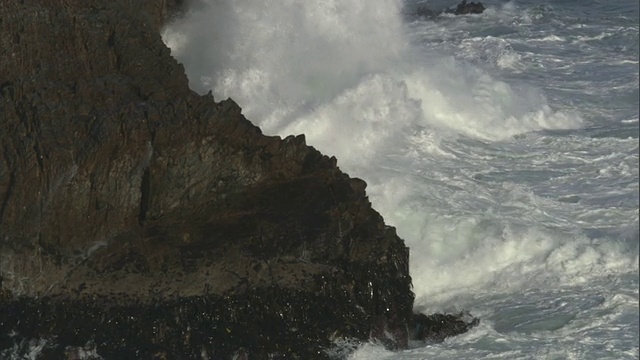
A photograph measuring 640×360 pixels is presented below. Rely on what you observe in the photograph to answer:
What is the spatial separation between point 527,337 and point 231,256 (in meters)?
3.70

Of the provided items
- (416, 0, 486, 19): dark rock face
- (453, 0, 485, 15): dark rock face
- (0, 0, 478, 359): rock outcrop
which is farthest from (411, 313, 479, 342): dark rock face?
(453, 0, 485, 15): dark rock face

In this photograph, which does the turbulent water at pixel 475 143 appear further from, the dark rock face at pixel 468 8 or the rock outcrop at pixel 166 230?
the dark rock face at pixel 468 8

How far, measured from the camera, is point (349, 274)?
14.3 meters

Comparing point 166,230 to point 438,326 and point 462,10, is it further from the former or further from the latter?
point 462,10

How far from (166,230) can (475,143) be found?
867cm

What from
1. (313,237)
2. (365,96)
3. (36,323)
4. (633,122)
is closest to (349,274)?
(313,237)

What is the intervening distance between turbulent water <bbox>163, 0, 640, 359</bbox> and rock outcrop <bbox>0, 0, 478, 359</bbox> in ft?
3.58

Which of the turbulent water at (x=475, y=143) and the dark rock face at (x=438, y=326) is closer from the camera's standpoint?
the dark rock face at (x=438, y=326)

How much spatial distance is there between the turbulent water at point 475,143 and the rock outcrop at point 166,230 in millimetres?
1091

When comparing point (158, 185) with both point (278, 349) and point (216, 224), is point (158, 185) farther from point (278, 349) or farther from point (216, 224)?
point (278, 349)

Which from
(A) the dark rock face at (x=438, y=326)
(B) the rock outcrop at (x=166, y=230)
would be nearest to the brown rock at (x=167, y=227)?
(B) the rock outcrop at (x=166, y=230)

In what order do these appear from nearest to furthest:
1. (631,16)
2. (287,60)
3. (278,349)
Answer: (278,349) → (287,60) → (631,16)

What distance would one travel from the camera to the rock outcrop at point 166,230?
44.7 ft

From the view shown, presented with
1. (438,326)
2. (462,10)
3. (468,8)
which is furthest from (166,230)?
(468,8)
